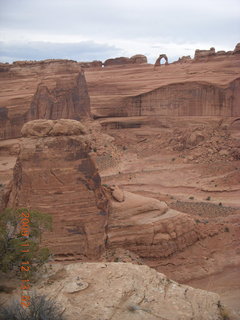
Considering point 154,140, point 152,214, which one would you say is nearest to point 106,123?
point 154,140

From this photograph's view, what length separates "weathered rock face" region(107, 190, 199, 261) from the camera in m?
13.2

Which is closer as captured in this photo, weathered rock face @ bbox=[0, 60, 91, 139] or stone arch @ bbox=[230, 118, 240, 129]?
weathered rock face @ bbox=[0, 60, 91, 139]

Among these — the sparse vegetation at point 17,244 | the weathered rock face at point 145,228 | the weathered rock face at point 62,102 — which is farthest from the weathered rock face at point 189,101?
the sparse vegetation at point 17,244

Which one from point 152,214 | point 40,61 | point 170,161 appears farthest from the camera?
point 40,61

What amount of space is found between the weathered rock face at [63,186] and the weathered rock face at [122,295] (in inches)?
87.7

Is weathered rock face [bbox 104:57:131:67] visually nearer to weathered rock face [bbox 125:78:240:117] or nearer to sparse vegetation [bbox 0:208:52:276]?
weathered rock face [bbox 125:78:240:117]

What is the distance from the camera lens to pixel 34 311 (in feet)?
25.2

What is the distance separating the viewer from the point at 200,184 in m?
26.8

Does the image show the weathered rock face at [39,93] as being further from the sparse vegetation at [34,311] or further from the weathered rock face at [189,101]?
the sparse vegetation at [34,311]

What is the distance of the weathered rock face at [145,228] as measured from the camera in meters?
13.2

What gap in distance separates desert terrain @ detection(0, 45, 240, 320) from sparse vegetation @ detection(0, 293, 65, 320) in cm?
Result: 61

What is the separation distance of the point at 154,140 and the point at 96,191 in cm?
2378

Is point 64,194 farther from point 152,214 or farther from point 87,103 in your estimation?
point 87,103

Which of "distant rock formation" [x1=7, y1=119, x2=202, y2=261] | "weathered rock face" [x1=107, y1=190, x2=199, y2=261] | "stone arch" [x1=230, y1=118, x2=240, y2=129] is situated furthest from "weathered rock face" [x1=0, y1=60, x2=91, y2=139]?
"weathered rock face" [x1=107, y1=190, x2=199, y2=261]
